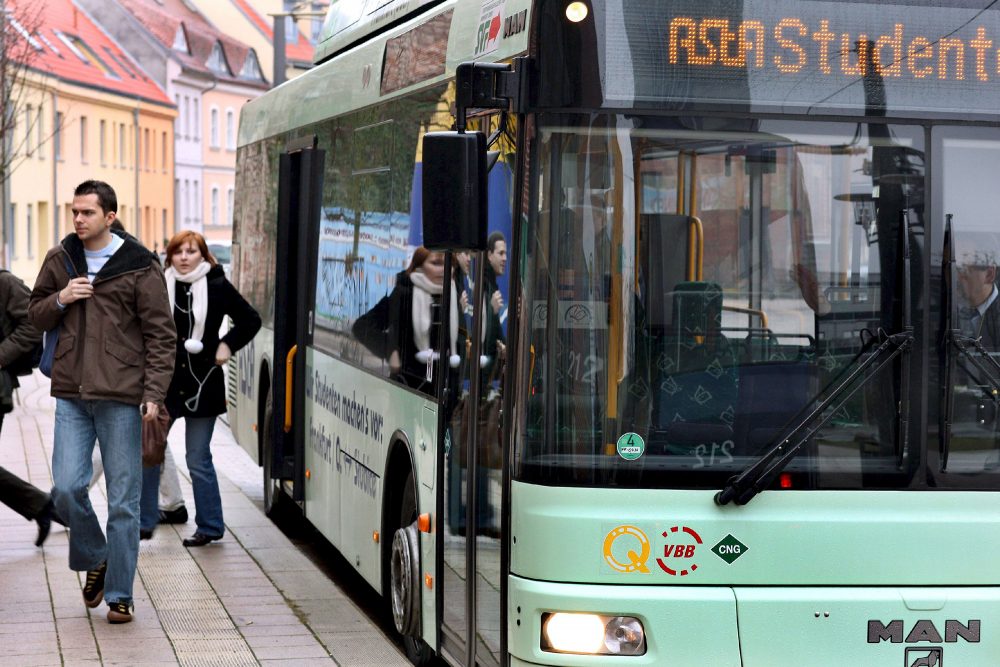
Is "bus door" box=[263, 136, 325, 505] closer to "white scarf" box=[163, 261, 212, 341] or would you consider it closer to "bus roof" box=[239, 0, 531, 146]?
"bus roof" box=[239, 0, 531, 146]

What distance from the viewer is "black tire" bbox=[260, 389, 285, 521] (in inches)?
453

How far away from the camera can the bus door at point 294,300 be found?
10.2m

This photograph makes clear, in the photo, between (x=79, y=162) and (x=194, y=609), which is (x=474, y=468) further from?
(x=79, y=162)

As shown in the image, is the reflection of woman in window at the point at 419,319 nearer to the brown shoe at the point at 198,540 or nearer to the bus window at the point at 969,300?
the bus window at the point at 969,300

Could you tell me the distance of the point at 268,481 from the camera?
38.7 feet

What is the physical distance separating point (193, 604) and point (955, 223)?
4674 millimetres

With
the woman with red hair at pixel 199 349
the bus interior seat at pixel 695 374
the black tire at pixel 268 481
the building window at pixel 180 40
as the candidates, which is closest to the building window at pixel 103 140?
the building window at pixel 180 40

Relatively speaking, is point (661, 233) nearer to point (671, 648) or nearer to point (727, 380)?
point (727, 380)

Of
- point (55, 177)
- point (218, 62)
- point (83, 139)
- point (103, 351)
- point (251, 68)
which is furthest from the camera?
point (251, 68)

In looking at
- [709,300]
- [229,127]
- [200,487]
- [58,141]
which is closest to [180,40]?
[229,127]

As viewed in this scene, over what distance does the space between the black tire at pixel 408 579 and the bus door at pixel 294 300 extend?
106 inches

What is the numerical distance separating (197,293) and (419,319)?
11.9 ft

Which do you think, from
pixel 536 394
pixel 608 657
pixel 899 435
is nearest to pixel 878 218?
pixel 899 435

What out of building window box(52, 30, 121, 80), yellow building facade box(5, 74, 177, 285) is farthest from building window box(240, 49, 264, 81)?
building window box(52, 30, 121, 80)
